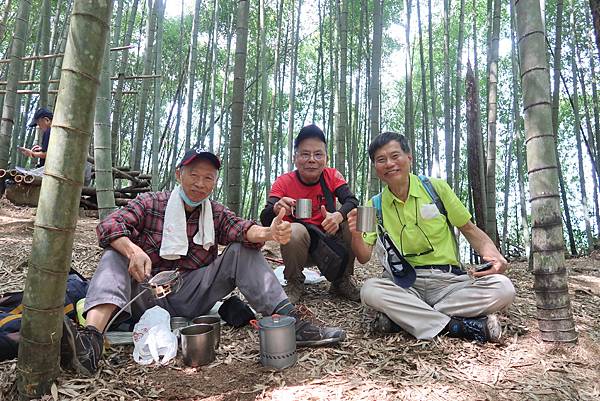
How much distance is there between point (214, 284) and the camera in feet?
6.79

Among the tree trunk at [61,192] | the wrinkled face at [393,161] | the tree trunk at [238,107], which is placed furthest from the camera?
the tree trunk at [238,107]

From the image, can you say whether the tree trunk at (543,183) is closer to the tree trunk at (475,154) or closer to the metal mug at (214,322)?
the metal mug at (214,322)

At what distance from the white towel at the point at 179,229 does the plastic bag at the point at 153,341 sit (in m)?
0.33

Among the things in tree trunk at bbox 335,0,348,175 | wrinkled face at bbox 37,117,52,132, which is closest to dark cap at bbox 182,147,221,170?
tree trunk at bbox 335,0,348,175

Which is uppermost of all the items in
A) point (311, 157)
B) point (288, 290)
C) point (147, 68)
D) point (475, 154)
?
point (147, 68)

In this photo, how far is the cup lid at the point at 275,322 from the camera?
1686 mm

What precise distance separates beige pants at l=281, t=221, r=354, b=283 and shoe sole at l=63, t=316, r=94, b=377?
1287 mm

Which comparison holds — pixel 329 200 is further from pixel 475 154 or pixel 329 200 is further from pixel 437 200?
pixel 475 154

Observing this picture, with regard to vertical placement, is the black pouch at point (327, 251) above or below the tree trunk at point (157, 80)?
below

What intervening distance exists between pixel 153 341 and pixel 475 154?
5274 millimetres

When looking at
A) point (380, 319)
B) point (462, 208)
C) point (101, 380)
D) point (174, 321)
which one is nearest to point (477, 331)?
point (380, 319)

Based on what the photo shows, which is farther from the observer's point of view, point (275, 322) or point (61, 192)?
point (275, 322)

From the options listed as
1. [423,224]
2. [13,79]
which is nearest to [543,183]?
[423,224]

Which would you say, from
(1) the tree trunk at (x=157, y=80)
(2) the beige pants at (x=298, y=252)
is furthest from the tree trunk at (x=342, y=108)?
(1) the tree trunk at (x=157, y=80)
